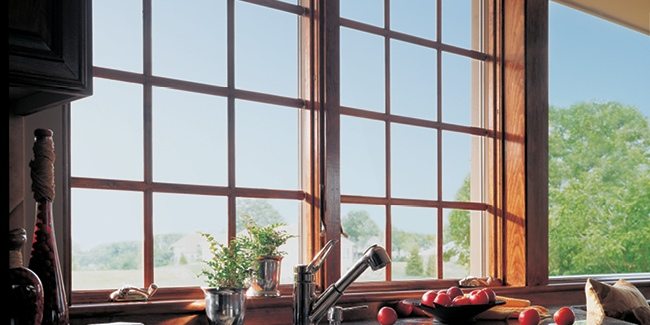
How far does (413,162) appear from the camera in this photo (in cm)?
333

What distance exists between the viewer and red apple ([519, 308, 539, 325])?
8.97ft

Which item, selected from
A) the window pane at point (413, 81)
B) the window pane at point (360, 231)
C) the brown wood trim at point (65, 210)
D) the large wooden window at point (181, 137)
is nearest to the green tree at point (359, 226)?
the window pane at point (360, 231)

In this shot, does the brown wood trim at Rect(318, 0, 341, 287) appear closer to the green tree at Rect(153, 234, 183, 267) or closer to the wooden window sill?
the wooden window sill

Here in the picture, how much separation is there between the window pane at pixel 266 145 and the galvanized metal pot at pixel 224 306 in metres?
0.55

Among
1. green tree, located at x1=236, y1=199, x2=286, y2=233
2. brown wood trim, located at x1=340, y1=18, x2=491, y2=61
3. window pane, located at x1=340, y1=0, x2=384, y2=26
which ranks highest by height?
window pane, located at x1=340, y1=0, x2=384, y2=26

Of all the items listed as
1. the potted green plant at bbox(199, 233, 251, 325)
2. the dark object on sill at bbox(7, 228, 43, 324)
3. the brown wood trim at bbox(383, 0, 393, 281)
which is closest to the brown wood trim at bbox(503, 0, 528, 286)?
the brown wood trim at bbox(383, 0, 393, 281)

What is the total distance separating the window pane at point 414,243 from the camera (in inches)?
128

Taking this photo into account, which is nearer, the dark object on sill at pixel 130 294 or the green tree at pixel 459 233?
the dark object on sill at pixel 130 294

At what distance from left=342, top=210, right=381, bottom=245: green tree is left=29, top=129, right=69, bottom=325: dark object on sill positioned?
4.85 ft

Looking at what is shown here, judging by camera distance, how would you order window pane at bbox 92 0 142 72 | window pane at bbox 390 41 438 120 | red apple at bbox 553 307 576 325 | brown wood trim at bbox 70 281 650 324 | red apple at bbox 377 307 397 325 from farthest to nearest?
window pane at bbox 390 41 438 120
red apple at bbox 553 307 576 325
red apple at bbox 377 307 397 325
window pane at bbox 92 0 142 72
brown wood trim at bbox 70 281 650 324

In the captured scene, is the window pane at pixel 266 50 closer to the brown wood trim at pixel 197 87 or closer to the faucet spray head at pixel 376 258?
the brown wood trim at pixel 197 87

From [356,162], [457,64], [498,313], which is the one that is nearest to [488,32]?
[457,64]

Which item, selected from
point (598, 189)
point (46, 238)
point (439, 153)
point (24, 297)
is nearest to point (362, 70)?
point (439, 153)

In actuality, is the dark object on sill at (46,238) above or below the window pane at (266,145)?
below
